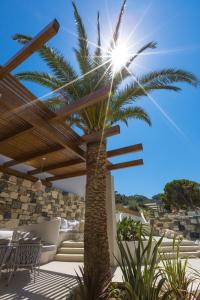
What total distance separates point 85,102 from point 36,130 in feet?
6.59

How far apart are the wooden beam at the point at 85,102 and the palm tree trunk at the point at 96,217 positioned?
3.77 ft

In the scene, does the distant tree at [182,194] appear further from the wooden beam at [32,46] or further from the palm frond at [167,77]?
the wooden beam at [32,46]

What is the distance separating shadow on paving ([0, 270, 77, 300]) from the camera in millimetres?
3408

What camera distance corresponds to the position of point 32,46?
262 centimetres

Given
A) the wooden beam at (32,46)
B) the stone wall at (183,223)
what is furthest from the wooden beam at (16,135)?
the stone wall at (183,223)

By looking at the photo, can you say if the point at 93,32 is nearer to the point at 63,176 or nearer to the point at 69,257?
the point at 63,176

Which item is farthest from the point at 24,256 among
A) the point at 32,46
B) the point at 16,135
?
the point at 32,46

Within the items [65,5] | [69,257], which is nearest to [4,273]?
[69,257]

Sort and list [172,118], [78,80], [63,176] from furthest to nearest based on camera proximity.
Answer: [63,176] < [172,118] < [78,80]

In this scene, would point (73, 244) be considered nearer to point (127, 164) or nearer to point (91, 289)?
point (127, 164)

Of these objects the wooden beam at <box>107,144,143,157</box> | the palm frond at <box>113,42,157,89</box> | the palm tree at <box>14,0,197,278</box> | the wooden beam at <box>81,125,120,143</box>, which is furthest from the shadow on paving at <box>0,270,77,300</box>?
the palm frond at <box>113,42,157,89</box>

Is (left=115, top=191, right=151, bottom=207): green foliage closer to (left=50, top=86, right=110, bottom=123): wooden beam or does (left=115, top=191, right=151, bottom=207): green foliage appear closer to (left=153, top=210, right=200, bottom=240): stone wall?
(left=153, top=210, right=200, bottom=240): stone wall

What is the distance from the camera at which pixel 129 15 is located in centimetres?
462

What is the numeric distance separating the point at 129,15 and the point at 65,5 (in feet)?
5.20
